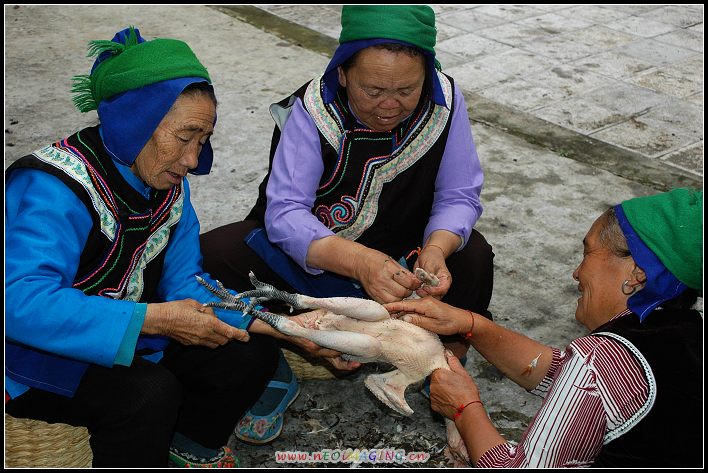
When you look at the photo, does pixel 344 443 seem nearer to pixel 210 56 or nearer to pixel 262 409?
pixel 262 409

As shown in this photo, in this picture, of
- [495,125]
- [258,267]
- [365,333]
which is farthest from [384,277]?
[495,125]

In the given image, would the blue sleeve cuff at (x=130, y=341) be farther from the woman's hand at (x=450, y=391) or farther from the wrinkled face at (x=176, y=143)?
the woman's hand at (x=450, y=391)

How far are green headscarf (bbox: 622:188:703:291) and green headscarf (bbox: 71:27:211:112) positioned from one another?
4.74 feet

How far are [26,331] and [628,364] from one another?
1.74 m

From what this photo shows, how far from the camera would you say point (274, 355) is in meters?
3.02

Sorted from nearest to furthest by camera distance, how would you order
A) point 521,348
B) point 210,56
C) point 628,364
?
point 628,364, point 521,348, point 210,56

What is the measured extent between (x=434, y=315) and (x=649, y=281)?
891 mm

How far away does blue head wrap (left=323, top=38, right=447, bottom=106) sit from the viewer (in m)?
2.90

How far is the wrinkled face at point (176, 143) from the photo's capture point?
2.60m

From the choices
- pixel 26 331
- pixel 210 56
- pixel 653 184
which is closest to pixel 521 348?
pixel 26 331

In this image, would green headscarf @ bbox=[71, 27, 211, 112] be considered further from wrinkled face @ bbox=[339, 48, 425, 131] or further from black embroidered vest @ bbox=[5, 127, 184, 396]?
wrinkled face @ bbox=[339, 48, 425, 131]

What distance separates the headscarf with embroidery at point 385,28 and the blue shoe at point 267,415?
1.32 meters

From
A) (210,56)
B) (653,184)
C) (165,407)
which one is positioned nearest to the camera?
(165,407)

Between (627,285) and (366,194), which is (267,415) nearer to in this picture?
(366,194)
